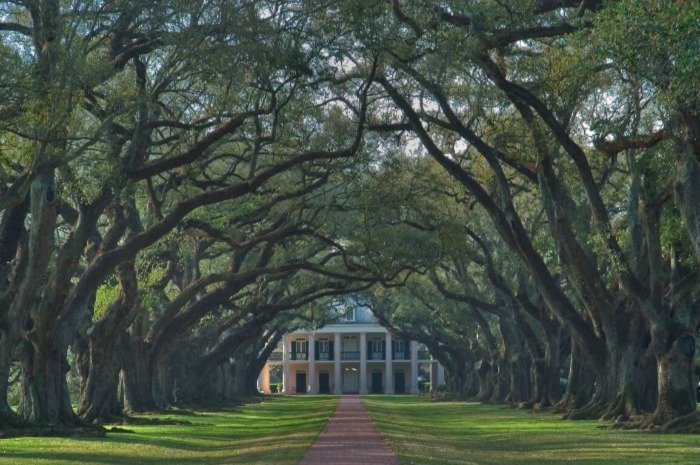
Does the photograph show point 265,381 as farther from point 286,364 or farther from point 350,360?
point 350,360

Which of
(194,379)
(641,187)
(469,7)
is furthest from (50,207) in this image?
(194,379)

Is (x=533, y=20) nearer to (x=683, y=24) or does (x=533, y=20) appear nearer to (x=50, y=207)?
(x=683, y=24)

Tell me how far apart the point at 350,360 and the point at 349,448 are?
10379 cm

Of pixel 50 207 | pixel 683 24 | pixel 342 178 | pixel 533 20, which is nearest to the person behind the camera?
pixel 683 24

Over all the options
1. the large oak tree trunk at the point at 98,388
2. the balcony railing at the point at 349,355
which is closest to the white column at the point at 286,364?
the balcony railing at the point at 349,355

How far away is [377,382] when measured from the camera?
12962cm

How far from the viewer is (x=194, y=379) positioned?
58.2m

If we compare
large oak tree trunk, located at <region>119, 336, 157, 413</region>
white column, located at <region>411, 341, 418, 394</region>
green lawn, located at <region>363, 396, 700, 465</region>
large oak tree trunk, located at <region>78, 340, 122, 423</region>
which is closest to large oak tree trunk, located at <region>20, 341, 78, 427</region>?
large oak tree trunk, located at <region>78, 340, 122, 423</region>

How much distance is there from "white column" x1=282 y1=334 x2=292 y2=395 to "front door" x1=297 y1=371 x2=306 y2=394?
915mm

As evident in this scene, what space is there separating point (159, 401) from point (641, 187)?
25.9 meters

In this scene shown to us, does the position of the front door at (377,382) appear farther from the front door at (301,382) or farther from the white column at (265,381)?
the white column at (265,381)

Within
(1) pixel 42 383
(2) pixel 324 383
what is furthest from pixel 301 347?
(1) pixel 42 383

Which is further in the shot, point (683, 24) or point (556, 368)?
point (556, 368)

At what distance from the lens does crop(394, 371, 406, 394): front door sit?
129375mm
